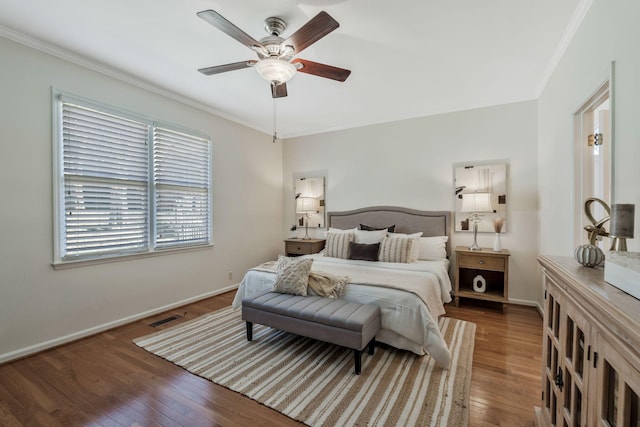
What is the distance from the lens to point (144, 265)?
3.34 meters

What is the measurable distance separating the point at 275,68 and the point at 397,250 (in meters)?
2.49

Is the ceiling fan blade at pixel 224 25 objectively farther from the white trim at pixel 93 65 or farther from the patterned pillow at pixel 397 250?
the patterned pillow at pixel 397 250

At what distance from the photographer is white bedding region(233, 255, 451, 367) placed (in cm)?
225

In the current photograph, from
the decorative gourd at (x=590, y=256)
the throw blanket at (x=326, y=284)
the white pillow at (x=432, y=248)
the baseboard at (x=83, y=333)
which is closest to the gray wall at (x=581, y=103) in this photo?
the decorative gourd at (x=590, y=256)

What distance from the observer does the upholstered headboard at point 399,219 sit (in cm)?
405

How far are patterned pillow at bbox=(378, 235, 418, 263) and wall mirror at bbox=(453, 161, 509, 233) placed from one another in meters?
0.87

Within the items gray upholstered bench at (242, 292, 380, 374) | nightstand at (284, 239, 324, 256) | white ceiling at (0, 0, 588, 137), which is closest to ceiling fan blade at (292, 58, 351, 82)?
white ceiling at (0, 0, 588, 137)

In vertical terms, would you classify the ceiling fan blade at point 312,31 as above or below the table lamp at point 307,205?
above

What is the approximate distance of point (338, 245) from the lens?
3.93 m

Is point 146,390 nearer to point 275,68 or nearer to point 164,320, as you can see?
point 164,320

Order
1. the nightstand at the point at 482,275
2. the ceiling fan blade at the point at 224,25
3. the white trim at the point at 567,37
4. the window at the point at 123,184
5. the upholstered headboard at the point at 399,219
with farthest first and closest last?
the upholstered headboard at the point at 399,219 → the nightstand at the point at 482,275 → the window at the point at 123,184 → the white trim at the point at 567,37 → the ceiling fan blade at the point at 224,25

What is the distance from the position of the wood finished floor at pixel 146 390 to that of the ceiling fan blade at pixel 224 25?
2.48m

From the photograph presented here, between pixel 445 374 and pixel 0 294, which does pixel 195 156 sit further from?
pixel 445 374

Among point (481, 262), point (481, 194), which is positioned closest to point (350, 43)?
point (481, 194)
